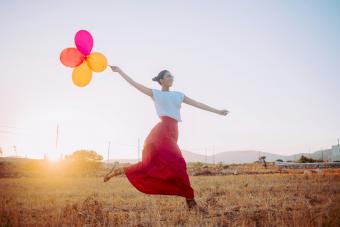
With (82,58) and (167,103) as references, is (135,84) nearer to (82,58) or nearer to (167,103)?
(167,103)

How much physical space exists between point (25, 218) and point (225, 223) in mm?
3801

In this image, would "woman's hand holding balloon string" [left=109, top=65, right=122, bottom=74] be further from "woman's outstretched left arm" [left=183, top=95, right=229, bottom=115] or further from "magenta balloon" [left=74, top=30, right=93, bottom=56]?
"woman's outstretched left arm" [left=183, top=95, right=229, bottom=115]

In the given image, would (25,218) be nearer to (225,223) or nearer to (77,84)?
(77,84)

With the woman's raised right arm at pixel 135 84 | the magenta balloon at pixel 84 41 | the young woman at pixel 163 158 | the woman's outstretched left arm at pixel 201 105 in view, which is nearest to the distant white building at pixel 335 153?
the woman's outstretched left arm at pixel 201 105

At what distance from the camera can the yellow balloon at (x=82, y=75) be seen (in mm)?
5590

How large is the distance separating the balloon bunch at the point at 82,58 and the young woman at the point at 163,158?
16.5 inches

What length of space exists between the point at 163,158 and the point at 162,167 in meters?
0.14

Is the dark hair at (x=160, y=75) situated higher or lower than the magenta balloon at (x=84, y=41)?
lower

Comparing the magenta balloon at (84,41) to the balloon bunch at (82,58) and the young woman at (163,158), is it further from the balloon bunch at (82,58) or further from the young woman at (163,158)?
the young woman at (163,158)

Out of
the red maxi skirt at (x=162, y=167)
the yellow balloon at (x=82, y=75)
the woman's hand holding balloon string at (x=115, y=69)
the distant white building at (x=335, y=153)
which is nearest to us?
the red maxi skirt at (x=162, y=167)

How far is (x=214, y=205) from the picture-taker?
6.82m

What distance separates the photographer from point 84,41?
537 cm

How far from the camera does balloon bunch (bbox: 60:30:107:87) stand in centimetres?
538

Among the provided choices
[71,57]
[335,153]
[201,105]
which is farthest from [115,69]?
[335,153]
